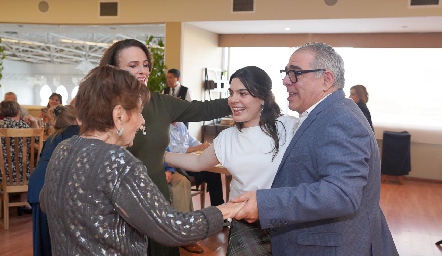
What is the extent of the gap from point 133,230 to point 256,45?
785 cm

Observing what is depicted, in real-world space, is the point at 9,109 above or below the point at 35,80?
below

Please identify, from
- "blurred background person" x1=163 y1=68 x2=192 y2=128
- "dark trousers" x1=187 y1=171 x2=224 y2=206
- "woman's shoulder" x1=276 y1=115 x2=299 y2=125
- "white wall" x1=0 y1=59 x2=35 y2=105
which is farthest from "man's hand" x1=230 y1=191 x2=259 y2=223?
"white wall" x1=0 y1=59 x2=35 y2=105

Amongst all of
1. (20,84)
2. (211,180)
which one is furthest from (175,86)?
(20,84)

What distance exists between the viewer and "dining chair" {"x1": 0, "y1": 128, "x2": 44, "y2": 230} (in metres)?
4.48

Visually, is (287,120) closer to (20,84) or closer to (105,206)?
(105,206)

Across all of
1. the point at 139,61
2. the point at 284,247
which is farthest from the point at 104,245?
the point at 139,61

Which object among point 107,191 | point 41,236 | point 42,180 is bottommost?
point 41,236

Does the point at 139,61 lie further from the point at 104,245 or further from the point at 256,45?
the point at 256,45

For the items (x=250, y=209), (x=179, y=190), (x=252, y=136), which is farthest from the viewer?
(x=179, y=190)

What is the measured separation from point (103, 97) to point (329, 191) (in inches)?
30.2

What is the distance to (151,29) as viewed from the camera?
813cm

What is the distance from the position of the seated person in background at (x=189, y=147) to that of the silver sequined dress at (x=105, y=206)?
9.37ft

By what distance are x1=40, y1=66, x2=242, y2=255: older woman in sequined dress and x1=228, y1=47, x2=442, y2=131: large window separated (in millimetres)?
7389

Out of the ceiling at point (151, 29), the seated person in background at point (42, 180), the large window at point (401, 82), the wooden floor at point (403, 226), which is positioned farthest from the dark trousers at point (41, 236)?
the large window at point (401, 82)
